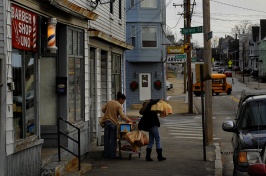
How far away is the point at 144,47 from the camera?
1578 inches

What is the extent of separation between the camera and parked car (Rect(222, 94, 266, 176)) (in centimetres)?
857

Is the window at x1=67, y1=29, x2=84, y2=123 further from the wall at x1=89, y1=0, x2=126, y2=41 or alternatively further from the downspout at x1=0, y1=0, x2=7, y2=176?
the downspout at x1=0, y1=0, x2=7, y2=176

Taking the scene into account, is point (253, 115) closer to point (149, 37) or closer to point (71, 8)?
point (71, 8)

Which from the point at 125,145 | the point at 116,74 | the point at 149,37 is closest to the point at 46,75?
the point at 125,145

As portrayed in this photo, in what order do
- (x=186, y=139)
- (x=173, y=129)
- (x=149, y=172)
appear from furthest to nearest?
(x=173, y=129)
(x=186, y=139)
(x=149, y=172)

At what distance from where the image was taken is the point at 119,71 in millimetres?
21625

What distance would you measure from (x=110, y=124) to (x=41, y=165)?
3.88 m

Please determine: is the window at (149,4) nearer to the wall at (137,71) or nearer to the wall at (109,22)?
the wall at (137,71)

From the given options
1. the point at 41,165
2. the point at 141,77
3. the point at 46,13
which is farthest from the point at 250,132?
the point at 141,77

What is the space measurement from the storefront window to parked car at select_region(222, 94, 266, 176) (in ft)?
31.4

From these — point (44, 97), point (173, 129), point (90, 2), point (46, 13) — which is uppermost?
point (90, 2)

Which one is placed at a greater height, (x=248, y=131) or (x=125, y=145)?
(x=248, y=131)

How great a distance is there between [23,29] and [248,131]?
176 inches

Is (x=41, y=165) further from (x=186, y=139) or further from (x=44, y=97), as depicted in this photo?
(x=186, y=139)
